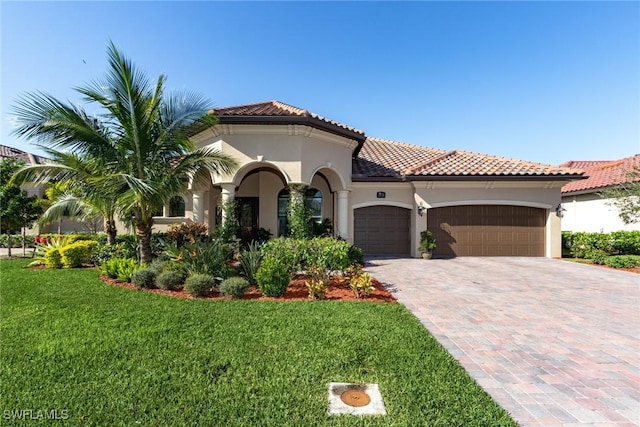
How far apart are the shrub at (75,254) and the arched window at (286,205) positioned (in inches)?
323

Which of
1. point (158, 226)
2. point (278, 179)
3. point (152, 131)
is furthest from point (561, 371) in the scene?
point (158, 226)

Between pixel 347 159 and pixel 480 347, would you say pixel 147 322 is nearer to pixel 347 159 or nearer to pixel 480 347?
pixel 480 347

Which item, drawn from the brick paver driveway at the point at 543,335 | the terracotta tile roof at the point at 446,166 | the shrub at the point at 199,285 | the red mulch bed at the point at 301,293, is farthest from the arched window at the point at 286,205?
the shrub at the point at 199,285

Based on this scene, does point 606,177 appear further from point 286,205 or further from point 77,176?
point 77,176

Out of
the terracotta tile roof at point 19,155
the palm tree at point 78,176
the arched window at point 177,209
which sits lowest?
the arched window at point 177,209

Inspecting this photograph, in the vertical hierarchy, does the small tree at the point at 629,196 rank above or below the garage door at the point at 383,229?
above

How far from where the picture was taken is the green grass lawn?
281 cm

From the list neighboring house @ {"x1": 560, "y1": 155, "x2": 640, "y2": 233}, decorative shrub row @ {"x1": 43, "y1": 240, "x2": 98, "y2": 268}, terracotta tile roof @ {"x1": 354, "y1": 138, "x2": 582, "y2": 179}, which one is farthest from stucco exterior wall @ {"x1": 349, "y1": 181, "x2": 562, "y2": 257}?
decorative shrub row @ {"x1": 43, "y1": 240, "x2": 98, "y2": 268}

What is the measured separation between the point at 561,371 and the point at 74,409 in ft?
18.9

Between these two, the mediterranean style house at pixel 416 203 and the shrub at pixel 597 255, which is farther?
the mediterranean style house at pixel 416 203

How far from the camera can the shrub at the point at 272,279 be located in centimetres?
684

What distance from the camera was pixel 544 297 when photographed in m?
7.20

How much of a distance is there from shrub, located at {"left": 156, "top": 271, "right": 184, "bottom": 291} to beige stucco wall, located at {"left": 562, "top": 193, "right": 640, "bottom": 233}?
2152 centimetres

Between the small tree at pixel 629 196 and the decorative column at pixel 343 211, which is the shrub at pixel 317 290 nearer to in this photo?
the decorative column at pixel 343 211
